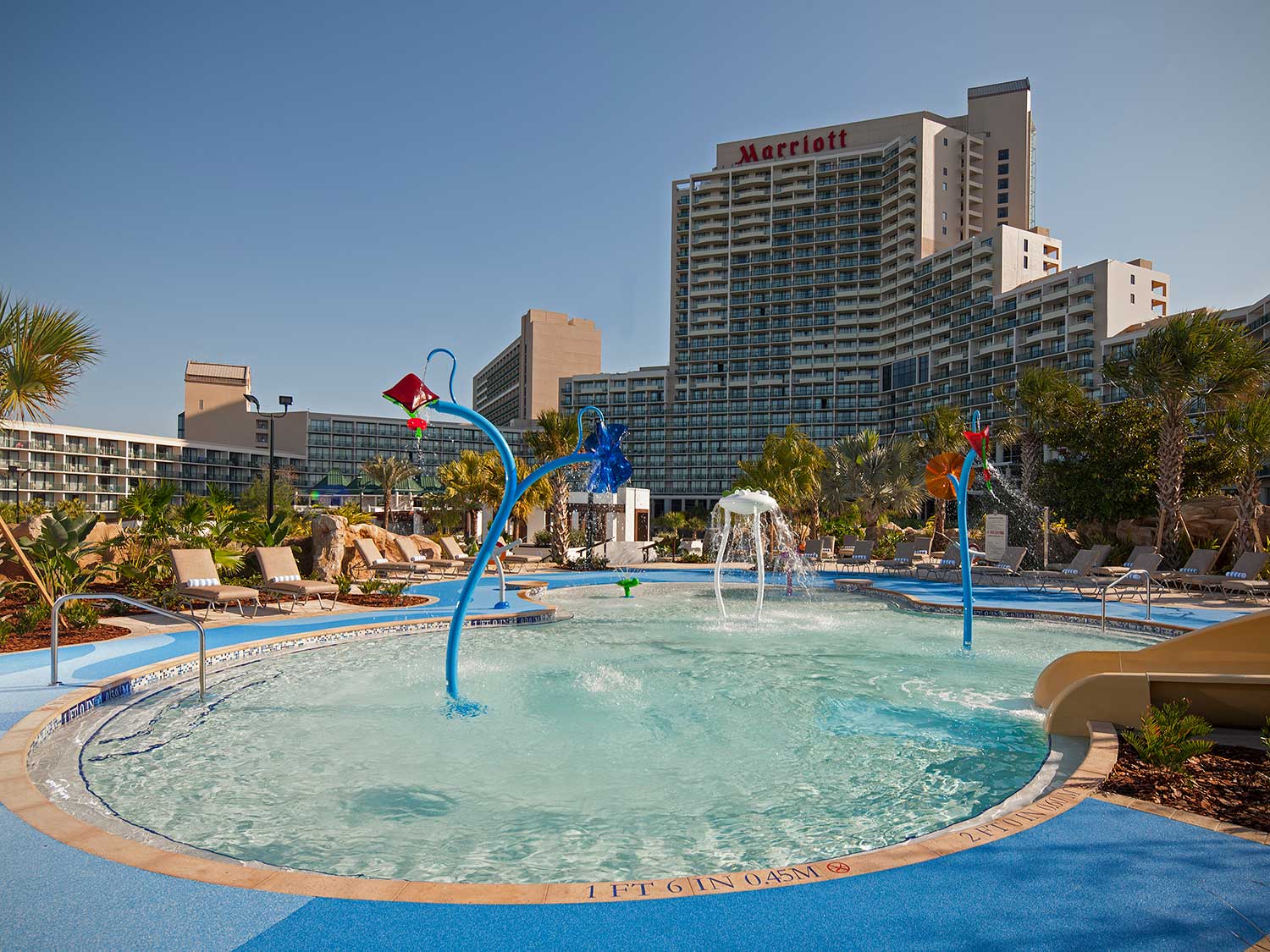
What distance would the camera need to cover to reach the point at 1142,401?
26.0 meters

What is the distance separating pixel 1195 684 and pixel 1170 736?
110cm

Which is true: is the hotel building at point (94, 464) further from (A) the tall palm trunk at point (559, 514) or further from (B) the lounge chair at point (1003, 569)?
(B) the lounge chair at point (1003, 569)

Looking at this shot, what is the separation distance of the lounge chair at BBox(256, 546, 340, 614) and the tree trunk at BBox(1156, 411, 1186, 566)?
2170 cm

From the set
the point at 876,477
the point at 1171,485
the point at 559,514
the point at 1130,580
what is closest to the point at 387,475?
the point at 559,514

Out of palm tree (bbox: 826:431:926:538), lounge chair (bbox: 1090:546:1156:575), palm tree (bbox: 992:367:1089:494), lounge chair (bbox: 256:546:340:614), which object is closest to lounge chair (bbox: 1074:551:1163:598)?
lounge chair (bbox: 1090:546:1156:575)

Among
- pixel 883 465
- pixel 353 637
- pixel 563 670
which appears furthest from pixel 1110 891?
pixel 883 465

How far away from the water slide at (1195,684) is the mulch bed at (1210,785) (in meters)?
0.52

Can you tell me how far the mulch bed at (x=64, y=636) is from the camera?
9375 mm

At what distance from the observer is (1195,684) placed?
19.5ft

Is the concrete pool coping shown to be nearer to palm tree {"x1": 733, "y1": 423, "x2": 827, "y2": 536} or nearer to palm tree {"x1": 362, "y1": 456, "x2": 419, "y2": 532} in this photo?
palm tree {"x1": 733, "y1": 423, "x2": 827, "y2": 536}

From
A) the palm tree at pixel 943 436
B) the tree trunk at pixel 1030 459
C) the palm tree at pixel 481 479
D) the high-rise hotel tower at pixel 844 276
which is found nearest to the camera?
the tree trunk at pixel 1030 459

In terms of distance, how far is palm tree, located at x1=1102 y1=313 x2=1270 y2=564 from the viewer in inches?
798

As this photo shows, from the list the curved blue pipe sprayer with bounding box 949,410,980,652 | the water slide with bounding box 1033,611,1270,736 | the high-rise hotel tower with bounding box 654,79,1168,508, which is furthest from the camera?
the high-rise hotel tower with bounding box 654,79,1168,508

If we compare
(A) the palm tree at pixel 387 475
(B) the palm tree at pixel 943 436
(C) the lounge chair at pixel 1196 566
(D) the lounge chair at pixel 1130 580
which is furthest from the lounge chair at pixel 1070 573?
(A) the palm tree at pixel 387 475
